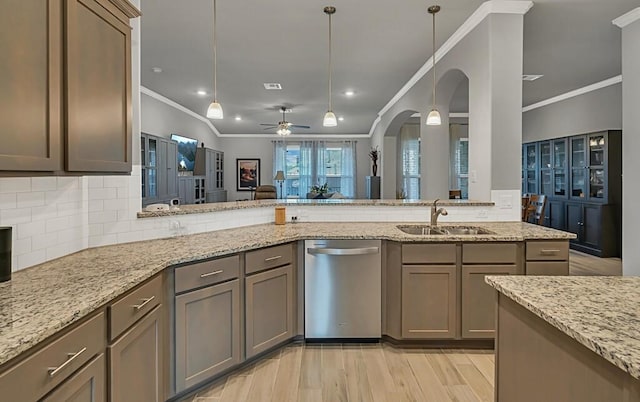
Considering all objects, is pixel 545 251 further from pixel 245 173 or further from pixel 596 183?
pixel 245 173

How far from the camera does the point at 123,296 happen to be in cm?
165

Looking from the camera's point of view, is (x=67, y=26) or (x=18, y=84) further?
(x=67, y=26)

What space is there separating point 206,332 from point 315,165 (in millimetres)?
9630

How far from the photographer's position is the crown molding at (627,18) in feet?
12.0

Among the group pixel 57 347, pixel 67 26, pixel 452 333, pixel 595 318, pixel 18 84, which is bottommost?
pixel 452 333

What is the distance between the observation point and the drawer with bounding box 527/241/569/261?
2.91m

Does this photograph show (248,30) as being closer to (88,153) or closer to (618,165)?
(88,153)

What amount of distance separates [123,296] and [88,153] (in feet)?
2.11

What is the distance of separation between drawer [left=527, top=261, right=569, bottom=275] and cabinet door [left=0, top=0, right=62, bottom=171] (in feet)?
9.83

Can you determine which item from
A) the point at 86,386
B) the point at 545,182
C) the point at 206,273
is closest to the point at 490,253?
the point at 206,273

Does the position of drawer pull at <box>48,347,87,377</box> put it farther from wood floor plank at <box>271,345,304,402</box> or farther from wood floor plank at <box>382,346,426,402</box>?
wood floor plank at <box>382,346,426,402</box>

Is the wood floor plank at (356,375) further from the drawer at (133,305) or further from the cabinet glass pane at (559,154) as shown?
the cabinet glass pane at (559,154)

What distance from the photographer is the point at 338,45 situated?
179 inches

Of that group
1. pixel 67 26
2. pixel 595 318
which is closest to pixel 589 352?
pixel 595 318
